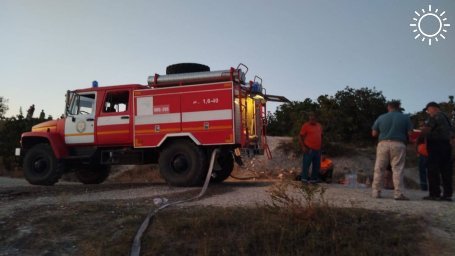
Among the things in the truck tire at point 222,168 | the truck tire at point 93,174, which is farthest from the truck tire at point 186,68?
the truck tire at point 93,174

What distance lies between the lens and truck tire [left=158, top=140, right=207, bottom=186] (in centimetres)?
1041

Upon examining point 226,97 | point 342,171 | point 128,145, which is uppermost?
point 226,97

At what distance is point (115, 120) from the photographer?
1141 centimetres

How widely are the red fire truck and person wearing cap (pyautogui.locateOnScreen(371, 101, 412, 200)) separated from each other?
3260mm

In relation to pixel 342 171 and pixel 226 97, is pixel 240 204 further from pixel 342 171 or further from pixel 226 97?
pixel 342 171

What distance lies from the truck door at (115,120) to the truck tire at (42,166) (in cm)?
136

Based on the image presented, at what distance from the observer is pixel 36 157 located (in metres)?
12.1

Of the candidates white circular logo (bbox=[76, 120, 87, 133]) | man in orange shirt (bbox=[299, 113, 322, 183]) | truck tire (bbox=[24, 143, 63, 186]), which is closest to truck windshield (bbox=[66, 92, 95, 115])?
white circular logo (bbox=[76, 120, 87, 133])

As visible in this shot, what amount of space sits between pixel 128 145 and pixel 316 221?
6711mm

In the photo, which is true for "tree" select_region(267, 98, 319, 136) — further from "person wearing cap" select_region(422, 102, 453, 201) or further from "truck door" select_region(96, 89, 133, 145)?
"person wearing cap" select_region(422, 102, 453, 201)

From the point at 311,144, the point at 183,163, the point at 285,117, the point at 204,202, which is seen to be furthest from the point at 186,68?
the point at 285,117

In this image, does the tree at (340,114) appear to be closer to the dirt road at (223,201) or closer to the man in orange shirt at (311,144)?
the man in orange shirt at (311,144)

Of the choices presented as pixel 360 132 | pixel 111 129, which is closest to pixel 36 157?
pixel 111 129

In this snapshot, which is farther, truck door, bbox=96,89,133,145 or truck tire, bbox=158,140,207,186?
truck door, bbox=96,89,133,145
